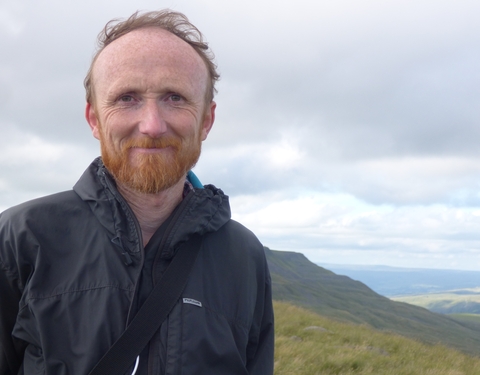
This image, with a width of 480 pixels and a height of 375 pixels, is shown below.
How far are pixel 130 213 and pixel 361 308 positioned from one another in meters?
58.3

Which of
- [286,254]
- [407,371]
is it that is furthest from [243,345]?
[286,254]

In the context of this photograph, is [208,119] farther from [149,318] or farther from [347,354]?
[347,354]

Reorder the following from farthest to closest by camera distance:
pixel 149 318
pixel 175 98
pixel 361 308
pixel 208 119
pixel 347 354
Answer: pixel 361 308
pixel 347 354
pixel 208 119
pixel 175 98
pixel 149 318

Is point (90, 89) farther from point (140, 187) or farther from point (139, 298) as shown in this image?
point (139, 298)

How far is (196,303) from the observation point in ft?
7.56

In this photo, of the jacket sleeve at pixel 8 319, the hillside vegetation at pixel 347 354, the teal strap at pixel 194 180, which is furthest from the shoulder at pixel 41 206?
the hillside vegetation at pixel 347 354

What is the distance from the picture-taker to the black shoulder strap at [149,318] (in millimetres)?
2068

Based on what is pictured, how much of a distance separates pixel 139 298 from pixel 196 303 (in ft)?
→ 0.83

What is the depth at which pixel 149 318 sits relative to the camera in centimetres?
215

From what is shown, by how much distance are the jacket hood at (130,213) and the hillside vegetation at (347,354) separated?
6.47 meters

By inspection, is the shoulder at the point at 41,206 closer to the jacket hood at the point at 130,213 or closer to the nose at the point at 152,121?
the jacket hood at the point at 130,213

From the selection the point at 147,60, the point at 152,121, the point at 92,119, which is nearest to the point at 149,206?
the point at 152,121

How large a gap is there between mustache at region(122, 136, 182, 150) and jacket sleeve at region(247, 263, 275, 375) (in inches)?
37.6

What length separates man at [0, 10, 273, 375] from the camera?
7.07 ft
